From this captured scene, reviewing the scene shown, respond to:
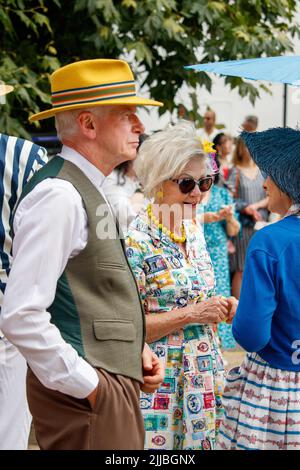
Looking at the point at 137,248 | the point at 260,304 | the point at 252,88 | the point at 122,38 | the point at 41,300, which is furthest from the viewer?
the point at 252,88

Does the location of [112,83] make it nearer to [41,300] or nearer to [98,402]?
[41,300]

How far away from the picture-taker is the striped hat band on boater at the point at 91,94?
2.44 meters

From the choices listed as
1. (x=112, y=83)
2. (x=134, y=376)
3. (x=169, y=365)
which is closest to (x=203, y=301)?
(x=169, y=365)

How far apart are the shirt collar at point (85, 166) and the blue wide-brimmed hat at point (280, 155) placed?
0.81 meters

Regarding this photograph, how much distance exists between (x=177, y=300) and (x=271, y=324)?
0.50m

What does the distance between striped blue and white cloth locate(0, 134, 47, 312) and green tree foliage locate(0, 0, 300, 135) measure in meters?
2.72

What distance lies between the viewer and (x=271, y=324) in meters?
2.93

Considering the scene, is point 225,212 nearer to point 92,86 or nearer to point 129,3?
point 129,3

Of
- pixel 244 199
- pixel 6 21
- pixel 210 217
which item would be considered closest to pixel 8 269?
pixel 6 21

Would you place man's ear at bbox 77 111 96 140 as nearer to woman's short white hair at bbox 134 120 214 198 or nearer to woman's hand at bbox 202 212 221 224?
woman's short white hair at bbox 134 120 214 198

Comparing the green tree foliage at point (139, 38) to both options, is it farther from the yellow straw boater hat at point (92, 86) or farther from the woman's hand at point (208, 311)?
the yellow straw boater hat at point (92, 86)

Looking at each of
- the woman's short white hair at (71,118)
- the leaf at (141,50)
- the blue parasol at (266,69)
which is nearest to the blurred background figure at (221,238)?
the leaf at (141,50)
